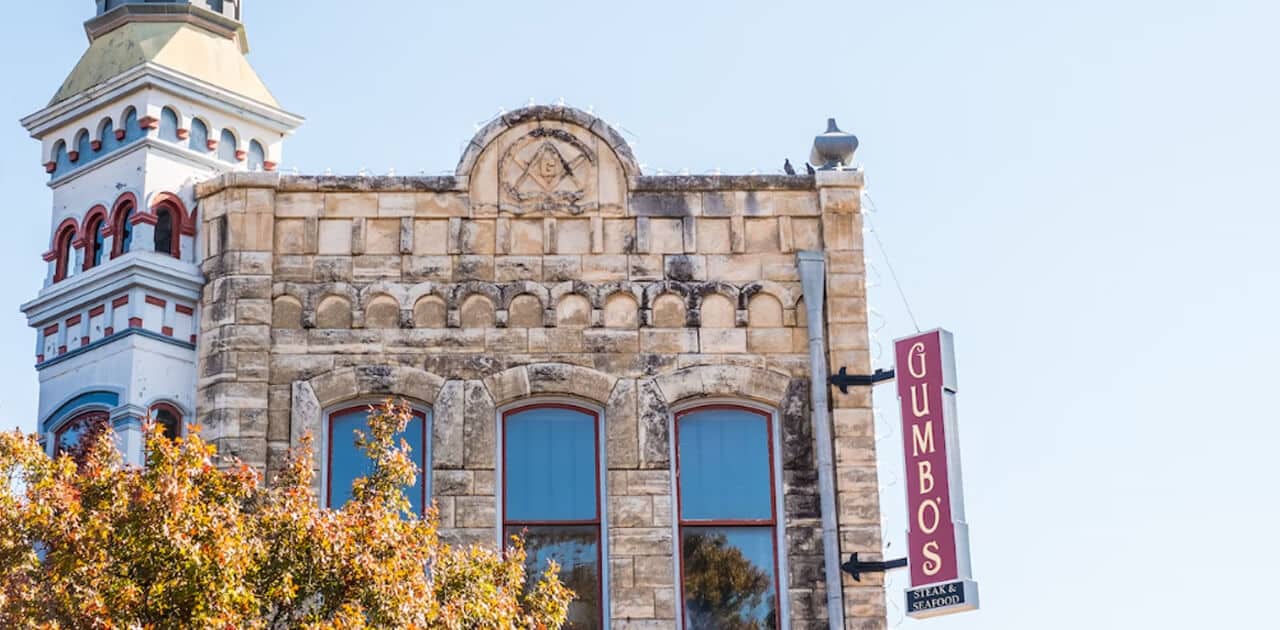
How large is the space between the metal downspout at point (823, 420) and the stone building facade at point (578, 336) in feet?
0.11

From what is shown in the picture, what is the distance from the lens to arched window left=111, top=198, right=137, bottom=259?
23.7 meters

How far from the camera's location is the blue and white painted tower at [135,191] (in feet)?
75.3

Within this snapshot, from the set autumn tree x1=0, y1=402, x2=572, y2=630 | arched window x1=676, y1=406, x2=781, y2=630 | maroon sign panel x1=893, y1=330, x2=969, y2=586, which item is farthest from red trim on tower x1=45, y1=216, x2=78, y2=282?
maroon sign panel x1=893, y1=330, x2=969, y2=586

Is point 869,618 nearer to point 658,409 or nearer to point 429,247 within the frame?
point 658,409

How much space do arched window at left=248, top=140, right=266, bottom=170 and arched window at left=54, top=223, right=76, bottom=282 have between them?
2278 mm

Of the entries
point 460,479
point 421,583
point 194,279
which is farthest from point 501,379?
point 421,583

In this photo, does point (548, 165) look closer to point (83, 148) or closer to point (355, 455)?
point (355, 455)

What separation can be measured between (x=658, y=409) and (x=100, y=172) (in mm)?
7456

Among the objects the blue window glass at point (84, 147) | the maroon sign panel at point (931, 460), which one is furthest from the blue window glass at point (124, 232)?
the maroon sign panel at point (931, 460)

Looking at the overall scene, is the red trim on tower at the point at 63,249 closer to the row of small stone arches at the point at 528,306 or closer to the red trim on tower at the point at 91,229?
the red trim on tower at the point at 91,229

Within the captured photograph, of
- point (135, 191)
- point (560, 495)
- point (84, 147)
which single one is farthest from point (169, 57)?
point (560, 495)

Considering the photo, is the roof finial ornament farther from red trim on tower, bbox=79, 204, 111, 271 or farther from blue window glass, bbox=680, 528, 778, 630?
red trim on tower, bbox=79, 204, 111, 271

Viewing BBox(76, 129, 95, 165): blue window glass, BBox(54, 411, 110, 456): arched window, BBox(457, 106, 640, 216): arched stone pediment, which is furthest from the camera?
BBox(76, 129, 95, 165): blue window glass

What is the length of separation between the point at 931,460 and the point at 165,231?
939cm
